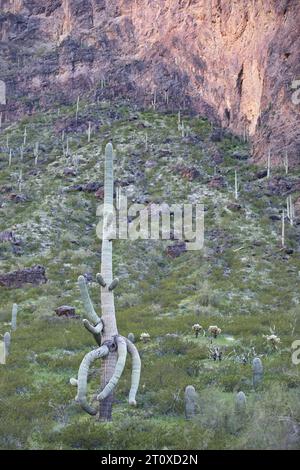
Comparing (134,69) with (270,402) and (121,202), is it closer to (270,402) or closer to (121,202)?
(121,202)

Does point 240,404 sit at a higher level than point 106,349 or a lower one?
lower

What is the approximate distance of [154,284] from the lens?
25203 millimetres

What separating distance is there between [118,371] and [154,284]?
1606 cm

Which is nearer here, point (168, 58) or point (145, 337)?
point (145, 337)

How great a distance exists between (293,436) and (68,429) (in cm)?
370

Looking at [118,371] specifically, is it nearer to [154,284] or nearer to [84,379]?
[84,379]

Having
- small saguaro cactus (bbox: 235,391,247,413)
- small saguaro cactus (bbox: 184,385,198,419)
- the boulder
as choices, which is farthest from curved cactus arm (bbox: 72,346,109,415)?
the boulder

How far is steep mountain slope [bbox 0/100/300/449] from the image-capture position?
8.97 m

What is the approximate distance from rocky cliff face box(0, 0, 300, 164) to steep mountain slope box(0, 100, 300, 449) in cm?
257

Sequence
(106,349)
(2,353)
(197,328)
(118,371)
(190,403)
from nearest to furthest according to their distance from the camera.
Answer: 1. (118,371)
2. (106,349)
3. (190,403)
4. (2,353)
5. (197,328)

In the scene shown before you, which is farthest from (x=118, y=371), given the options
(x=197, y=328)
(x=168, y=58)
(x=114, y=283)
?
(x=168, y=58)

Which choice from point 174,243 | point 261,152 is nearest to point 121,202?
point 174,243

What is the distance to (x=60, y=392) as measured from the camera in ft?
37.5

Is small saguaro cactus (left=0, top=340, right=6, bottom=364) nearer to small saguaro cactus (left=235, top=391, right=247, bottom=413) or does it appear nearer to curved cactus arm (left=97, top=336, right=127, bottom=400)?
curved cactus arm (left=97, top=336, right=127, bottom=400)
